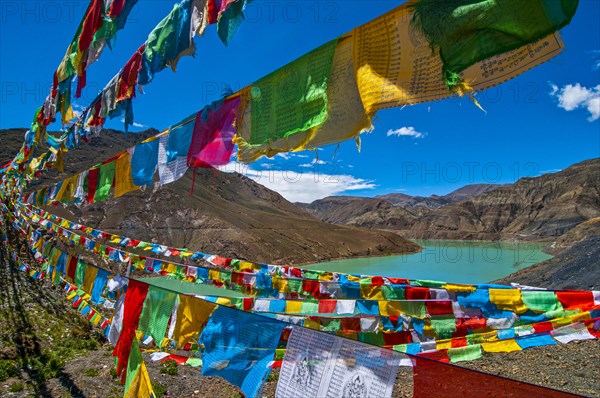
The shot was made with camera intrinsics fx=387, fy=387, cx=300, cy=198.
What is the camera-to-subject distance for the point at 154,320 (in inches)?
131

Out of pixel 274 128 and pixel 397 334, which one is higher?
pixel 274 128

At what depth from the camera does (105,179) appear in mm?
5797

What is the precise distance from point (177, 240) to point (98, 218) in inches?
340

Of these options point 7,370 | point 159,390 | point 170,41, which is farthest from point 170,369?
point 170,41

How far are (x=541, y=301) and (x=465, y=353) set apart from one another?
110 centimetres

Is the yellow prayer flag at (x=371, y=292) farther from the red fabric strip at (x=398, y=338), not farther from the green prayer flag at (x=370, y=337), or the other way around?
the green prayer flag at (x=370, y=337)

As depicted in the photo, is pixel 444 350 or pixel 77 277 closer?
pixel 444 350

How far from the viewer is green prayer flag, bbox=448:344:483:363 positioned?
431cm

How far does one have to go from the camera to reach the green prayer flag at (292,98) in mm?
2338

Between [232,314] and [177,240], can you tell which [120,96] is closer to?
[232,314]

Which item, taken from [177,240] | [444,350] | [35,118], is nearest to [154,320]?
[444,350]

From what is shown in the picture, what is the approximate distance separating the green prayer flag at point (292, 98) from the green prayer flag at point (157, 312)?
153 cm

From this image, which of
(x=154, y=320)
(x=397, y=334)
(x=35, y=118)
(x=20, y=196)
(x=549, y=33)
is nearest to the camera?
(x=549, y=33)

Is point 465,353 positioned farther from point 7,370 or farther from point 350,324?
point 7,370
